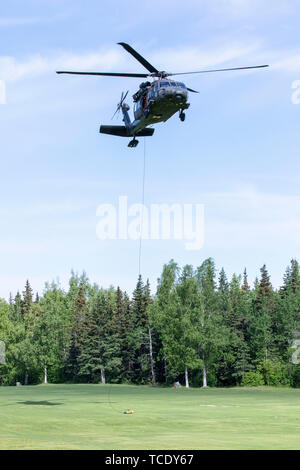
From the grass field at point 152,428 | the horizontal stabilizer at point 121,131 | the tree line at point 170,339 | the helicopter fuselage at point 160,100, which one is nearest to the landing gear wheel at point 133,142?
the horizontal stabilizer at point 121,131

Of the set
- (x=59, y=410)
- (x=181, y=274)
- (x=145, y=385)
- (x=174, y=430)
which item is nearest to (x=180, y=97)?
(x=174, y=430)

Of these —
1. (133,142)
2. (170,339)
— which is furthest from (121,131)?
(170,339)

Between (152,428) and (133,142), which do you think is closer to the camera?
(152,428)

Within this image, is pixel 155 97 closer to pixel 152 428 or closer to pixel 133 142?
pixel 133 142

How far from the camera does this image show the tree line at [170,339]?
92.4 m

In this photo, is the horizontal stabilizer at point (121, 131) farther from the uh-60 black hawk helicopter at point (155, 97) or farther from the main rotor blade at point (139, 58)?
the main rotor blade at point (139, 58)

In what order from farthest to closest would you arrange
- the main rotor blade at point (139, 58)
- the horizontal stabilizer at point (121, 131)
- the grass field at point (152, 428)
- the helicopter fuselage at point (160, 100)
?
1. the horizontal stabilizer at point (121, 131)
2. the helicopter fuselage at point (160, 100)
3. the main rotor blade at point (139, 58)
4. the grass field at point (152, 428)

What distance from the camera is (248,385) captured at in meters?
93.8

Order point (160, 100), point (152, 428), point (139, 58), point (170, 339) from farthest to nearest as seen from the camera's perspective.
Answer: point (170, 339), point (139, 58), point (160, 100), point (152, 428)

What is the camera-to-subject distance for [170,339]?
92750mm

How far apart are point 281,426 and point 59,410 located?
57.6 ft

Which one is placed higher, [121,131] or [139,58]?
[139,58]
